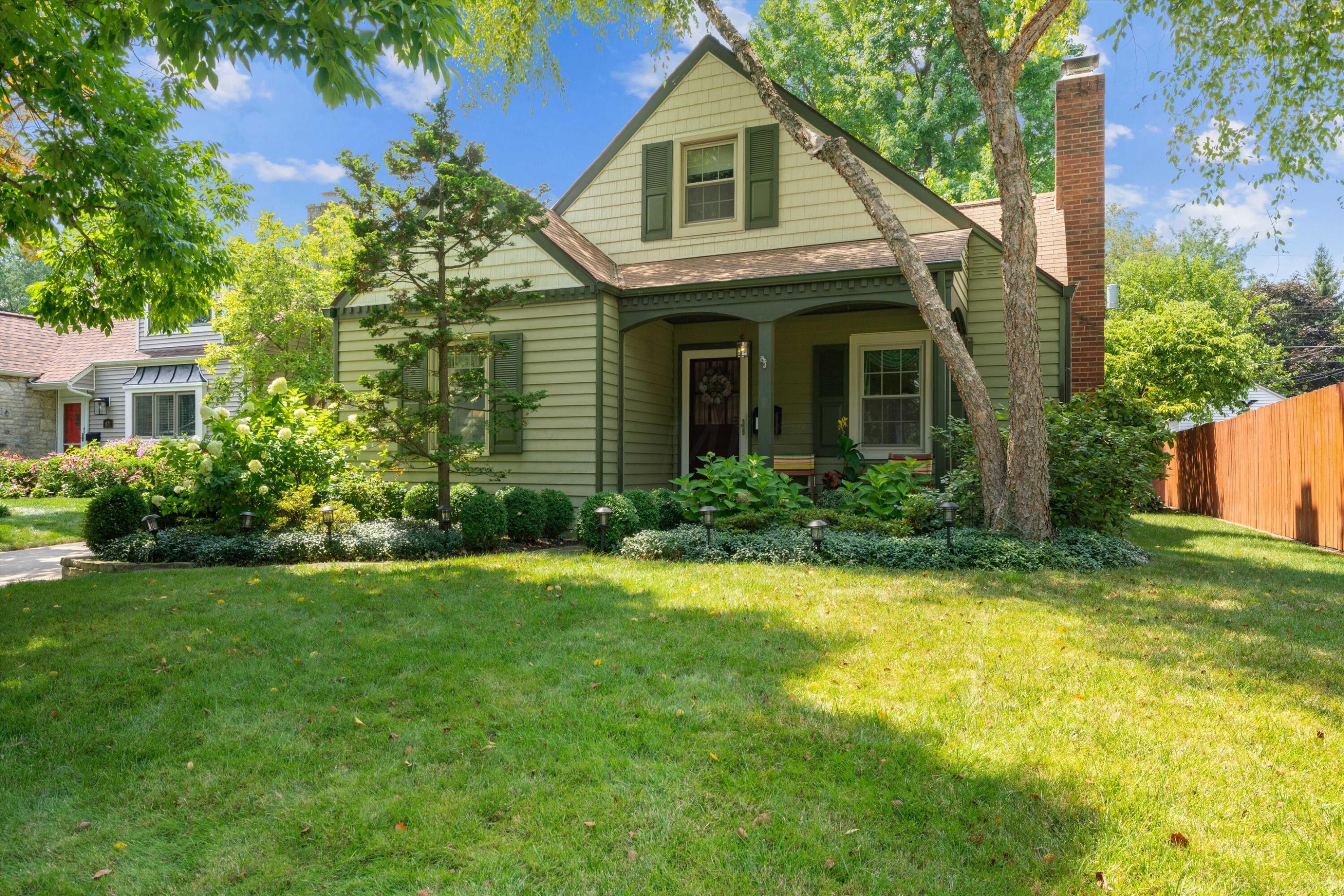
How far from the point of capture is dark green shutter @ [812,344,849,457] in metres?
10.9

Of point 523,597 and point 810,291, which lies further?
point 810,291

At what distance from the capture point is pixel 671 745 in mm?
3158

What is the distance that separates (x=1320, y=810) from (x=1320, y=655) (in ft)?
7.29

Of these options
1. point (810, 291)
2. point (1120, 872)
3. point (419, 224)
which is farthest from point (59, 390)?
point (1120, 872)

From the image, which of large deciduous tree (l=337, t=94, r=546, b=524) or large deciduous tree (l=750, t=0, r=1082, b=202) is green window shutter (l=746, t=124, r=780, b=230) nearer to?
large deciduous tree (l=337, t=94, r=546, b=524)

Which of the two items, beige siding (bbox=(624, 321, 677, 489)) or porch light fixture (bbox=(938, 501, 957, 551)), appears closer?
porch light fixture (bbox=(938, 501, 957, 551))

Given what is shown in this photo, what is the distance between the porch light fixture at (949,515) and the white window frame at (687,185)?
5.42 meters

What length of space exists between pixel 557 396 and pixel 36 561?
6.00 m

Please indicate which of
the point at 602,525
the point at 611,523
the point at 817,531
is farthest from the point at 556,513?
the point at 817,531

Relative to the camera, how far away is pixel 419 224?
27.9ft

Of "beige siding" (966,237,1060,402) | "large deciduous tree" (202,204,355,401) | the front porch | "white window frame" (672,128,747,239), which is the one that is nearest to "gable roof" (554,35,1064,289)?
"beige siding" (966,237,1060,402)

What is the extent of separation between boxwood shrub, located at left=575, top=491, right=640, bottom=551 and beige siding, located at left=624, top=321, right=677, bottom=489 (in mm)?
2060

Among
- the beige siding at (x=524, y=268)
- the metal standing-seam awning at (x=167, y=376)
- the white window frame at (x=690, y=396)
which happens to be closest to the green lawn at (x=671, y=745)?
the beige siding at (x=524, y=268)

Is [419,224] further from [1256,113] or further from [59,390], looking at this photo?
[59,390]
